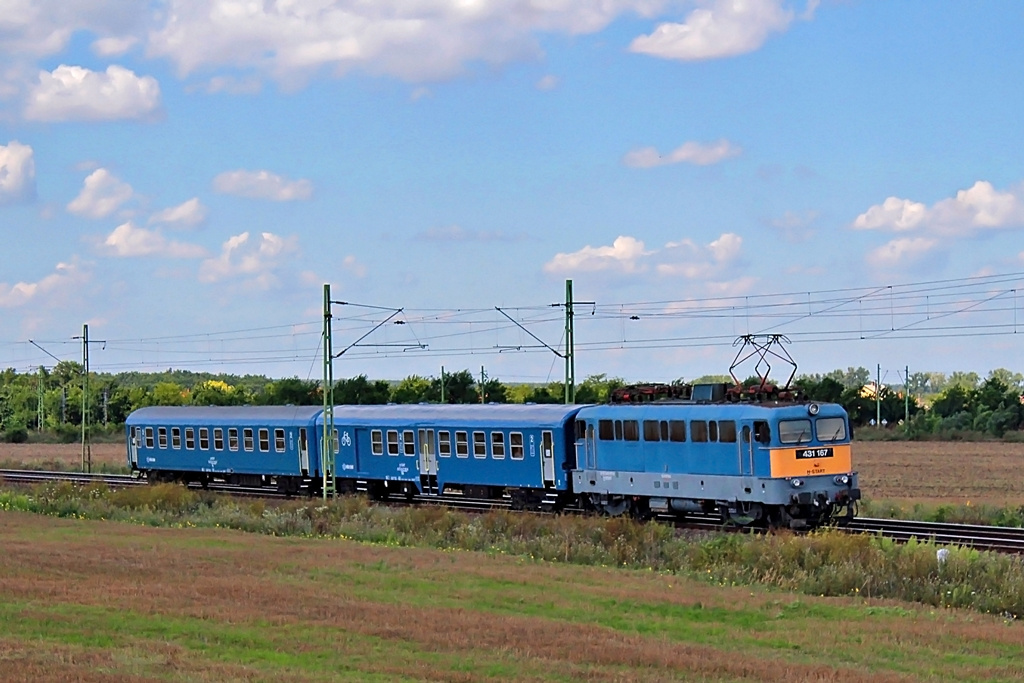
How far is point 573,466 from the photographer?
3684cm

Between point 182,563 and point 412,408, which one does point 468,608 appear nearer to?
point 182,563

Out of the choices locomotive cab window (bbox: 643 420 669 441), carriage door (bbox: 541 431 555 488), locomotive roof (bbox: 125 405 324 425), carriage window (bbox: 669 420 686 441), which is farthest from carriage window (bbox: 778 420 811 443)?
locomotive roof (bbox: 125 405 324 425)

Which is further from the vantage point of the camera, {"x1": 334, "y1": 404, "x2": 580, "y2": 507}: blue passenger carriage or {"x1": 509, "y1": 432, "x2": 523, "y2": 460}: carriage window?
{"x1": 509, "y1": 432, "x2": 523, "y2": 460}: carriage window

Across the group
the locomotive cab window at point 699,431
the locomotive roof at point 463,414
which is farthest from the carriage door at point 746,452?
the locomotive roof at point 463,414

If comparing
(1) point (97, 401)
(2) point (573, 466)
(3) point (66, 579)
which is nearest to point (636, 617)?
(3) point (66, 579)

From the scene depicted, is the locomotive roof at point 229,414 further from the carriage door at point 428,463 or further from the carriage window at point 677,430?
the carriage window at point 677,430

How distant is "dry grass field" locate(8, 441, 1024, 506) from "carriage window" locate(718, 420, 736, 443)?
43.0ft

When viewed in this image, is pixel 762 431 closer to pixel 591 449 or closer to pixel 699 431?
pixel 699 431

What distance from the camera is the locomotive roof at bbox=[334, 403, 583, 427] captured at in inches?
1485

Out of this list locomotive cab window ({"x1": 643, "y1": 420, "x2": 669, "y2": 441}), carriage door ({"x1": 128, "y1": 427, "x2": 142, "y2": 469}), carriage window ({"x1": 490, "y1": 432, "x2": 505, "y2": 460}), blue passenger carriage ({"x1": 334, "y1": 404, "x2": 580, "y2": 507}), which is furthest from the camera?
carriage door ({"x1": 128, "y1": 427, "x2": 142, "y2": 469})

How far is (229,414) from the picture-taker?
51.0m

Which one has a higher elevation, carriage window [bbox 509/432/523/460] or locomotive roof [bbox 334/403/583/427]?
locomotive roof [bbox 334/403/583/427]

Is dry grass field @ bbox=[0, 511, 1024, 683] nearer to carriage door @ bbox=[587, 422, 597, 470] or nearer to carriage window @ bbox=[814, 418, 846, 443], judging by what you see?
carriage window @ bbox=[814, 418, 846, 443]

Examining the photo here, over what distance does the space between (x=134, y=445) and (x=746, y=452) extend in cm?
3199
